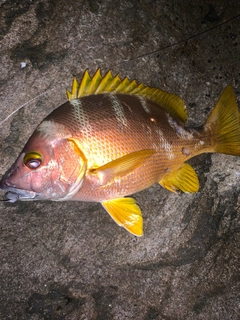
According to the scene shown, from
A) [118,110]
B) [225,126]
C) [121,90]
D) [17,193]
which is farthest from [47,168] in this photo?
[225,126]

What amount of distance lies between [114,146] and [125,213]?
1.24 ft

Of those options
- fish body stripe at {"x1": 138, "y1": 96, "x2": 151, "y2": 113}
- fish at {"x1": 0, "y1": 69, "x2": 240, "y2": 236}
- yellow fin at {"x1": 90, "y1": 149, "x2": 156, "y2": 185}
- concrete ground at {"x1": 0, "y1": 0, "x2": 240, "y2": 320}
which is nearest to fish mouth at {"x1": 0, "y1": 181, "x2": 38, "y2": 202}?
fish at {"x1": 0, "y1": 69, "x2": 240, "y2": 236}

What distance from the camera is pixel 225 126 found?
79.4 inches

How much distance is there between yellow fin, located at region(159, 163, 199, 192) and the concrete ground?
16 centimetres

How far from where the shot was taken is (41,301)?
6.35 ft

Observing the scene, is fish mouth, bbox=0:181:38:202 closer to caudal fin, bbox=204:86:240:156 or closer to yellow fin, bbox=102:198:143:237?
yellow fin, bbox=102:198:143:237

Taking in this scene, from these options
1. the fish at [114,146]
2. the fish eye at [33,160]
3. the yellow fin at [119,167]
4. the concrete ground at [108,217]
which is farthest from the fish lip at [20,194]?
the concrete ground at [108,217]

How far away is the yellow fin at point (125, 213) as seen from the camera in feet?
6.19

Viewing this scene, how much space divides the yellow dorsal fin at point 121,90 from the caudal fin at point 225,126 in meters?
0.16

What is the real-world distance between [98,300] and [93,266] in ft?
0.58

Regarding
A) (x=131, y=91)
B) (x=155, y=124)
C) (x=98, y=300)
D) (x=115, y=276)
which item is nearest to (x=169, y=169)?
(x=155, y=124)

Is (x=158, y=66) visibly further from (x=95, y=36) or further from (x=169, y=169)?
(x=169, y=169)

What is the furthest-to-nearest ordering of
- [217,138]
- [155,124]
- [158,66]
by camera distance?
[158,66] < [217,138] < [155,124]

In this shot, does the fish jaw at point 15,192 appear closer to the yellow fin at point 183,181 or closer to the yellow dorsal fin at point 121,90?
the yellow dorsal fin at point 121,90
